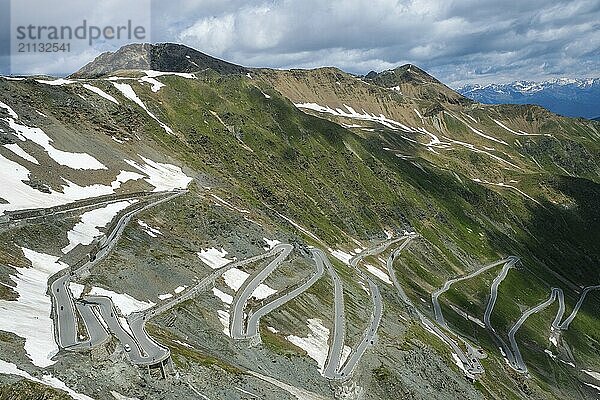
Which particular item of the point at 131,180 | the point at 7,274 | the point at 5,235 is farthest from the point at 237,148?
the point at 7,274

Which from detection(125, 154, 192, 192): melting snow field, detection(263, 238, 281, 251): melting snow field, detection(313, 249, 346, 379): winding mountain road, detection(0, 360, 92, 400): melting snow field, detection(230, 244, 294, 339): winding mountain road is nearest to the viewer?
detection(0, 360, 92, 400): melting snow field

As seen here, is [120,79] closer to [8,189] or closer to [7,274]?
[8,189]

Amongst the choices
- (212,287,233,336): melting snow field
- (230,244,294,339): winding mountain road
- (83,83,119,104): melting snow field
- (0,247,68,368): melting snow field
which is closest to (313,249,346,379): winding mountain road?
(230,244,294,339): winding mountain road

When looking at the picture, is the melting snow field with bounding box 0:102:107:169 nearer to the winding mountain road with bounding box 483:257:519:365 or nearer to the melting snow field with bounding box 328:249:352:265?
the melting snow field with bounding box 328:249:352:265

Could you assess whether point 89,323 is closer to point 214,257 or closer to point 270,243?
point 214,257

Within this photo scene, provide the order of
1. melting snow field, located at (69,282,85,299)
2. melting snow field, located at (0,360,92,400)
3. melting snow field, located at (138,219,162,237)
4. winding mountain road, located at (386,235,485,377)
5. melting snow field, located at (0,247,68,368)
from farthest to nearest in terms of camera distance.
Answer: winding mountain road, located at (386,235,485,377), melting snow field, located at (138,219,162,237), melting snow field, located at (69,282,85,299), melting snow field, located at (0,247,68,368), melting snow field, located at (0,360,92,400)

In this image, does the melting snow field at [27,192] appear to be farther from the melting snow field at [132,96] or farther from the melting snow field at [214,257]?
the melting snow field at [132,96]
